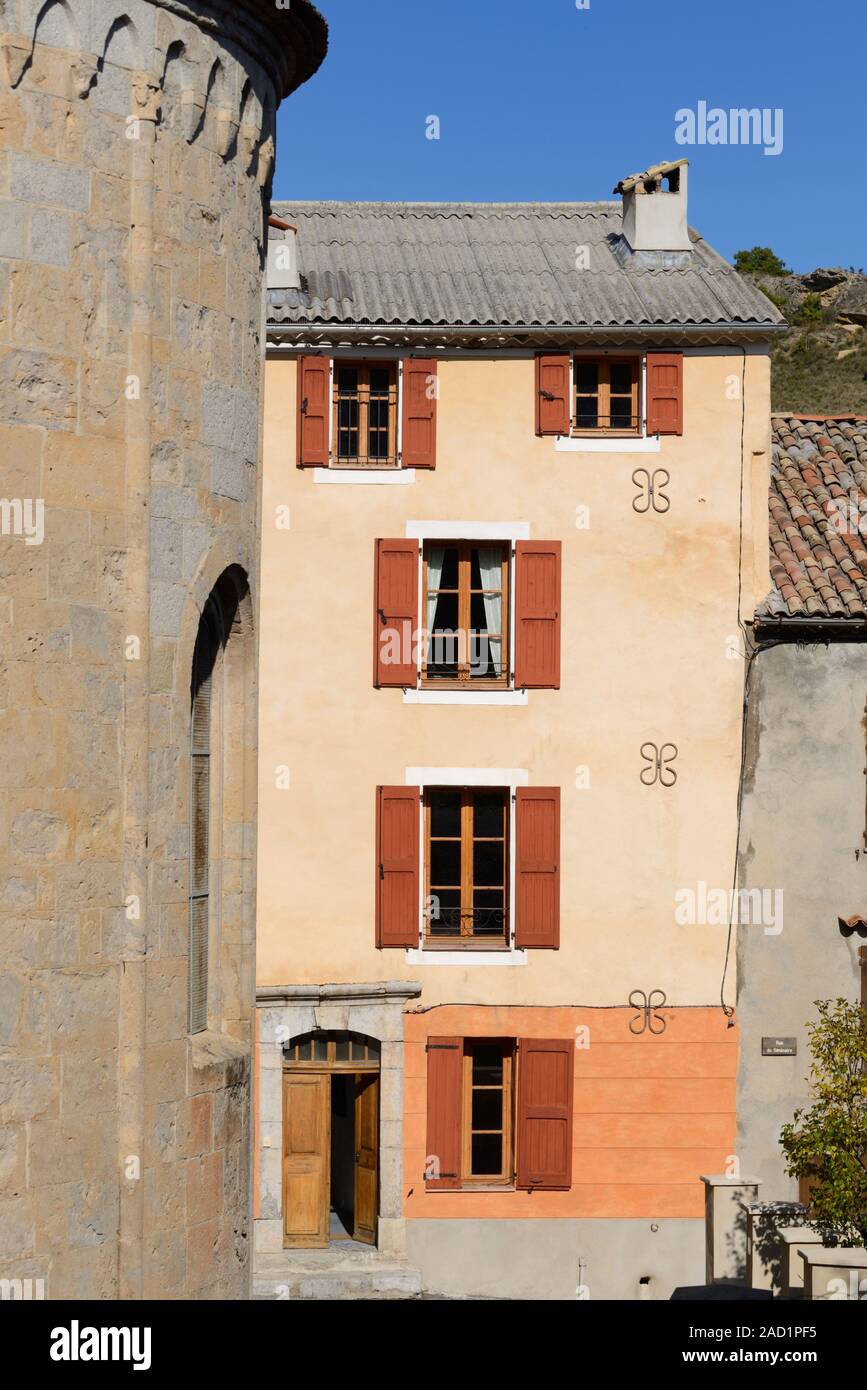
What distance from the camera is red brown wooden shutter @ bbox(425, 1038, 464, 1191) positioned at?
20219 mm

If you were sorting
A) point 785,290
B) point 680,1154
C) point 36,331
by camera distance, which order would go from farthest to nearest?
point 785,290, point 680,1154, point 36,331

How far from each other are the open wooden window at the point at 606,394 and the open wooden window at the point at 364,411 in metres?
2.12

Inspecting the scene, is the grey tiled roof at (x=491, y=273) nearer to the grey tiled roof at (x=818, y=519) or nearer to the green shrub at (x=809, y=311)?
the grey tiled roof at (x=818, y=519)

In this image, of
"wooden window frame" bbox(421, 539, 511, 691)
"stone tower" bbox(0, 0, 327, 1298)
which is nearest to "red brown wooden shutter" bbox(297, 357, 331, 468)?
"wooden window frame" bbox(421, 539, 511, 691)

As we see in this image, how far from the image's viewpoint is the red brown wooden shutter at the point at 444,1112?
20.2m

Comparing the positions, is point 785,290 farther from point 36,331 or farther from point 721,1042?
point 36,331

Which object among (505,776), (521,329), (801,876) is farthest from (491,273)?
(801,876)

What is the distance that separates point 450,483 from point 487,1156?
768 cm

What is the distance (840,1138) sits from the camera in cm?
1680

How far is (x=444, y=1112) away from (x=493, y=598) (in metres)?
5.81

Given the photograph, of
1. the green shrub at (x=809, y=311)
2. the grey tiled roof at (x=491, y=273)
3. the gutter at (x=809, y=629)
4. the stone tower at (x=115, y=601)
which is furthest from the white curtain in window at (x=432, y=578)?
the green shrub at (x=809, y=311)

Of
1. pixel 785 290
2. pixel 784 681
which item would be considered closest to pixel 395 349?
pixel 784 681

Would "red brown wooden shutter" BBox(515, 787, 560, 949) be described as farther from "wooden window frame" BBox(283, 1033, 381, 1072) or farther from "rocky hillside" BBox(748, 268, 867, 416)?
"rocky hillside" BBox(748, 268, 867, 416)

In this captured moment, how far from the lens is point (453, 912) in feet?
67.2
